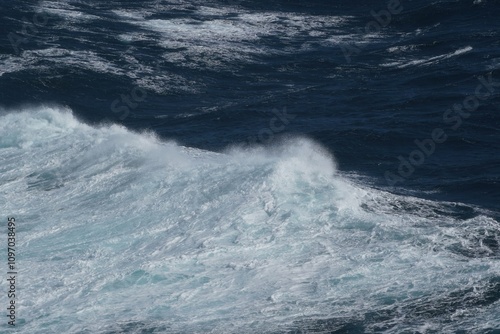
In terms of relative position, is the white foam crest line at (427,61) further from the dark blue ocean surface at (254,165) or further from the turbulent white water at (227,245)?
the turbulent white water at (227,245)

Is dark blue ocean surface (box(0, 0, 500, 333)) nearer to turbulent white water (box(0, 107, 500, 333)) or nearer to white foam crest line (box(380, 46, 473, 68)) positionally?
turbulent white water (box(0, 107, 500, 333))

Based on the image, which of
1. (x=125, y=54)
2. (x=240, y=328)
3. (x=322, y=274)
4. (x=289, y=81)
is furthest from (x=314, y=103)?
(x=240, y=328)

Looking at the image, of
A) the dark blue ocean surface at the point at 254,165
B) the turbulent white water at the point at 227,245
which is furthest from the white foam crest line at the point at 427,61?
the turbulent white water at the point at 227,245

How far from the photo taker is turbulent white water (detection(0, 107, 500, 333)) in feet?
79.7

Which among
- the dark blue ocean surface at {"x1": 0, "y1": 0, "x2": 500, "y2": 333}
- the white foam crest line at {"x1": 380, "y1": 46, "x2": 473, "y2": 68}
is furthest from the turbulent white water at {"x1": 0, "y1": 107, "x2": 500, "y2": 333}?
the white foam crest line at {"x1": 380, "y1": 46, "x2": 473, "y2": 68}

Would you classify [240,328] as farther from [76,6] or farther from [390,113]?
[76,6]

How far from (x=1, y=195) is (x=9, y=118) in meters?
7.64

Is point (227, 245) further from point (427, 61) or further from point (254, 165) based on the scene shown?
point (427, 61)

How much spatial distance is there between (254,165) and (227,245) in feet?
19.9

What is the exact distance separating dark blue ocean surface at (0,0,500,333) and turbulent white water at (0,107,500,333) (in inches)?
3.1

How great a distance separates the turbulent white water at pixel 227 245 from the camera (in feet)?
79.7

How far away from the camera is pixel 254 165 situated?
3375 cm

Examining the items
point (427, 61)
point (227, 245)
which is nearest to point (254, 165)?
A: point (227, 245)

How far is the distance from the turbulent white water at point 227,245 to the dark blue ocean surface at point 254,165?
80 millimetres
